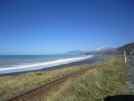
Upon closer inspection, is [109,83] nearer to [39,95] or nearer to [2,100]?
[39,95]

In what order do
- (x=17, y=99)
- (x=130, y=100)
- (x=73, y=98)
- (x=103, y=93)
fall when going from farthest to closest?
(x=17, y=99) → (x=103, y=93) → (x=73, y=98) → (x=130, y=100)

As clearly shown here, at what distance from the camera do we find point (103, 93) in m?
9.72

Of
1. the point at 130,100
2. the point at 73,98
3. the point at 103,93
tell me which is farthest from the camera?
the point at 103,93

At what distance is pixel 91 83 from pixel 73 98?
119 inches

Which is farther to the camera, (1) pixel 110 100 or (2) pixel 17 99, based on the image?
(2) pixel 17 99

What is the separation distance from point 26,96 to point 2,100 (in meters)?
1.22

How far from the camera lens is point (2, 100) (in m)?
10.8

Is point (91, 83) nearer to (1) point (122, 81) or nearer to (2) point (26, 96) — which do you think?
(1) point (122, 81)

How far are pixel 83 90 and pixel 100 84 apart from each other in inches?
69.0

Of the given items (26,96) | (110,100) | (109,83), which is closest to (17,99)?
(26,96)

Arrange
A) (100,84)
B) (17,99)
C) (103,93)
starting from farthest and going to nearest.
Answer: (100,84), (17,99), (103,93)

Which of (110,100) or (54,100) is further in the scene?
(54,100)

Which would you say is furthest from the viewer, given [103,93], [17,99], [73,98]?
[17,99]

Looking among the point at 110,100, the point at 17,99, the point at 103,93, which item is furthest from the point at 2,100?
the point at 110,100
